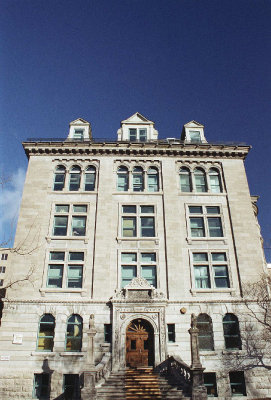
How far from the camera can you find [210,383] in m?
20.0

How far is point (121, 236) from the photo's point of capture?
2400 cm

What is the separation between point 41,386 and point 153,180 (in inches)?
659

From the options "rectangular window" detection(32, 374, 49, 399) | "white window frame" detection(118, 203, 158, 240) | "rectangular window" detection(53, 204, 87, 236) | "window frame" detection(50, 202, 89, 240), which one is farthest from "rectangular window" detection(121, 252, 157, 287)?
"rectangular window" detection(32, 374, 49, 399)

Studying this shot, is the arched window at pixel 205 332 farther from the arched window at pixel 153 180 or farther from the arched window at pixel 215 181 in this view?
the arched window at pixel 153 180

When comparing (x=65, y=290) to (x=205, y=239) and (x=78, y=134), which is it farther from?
(x=78, y=134)

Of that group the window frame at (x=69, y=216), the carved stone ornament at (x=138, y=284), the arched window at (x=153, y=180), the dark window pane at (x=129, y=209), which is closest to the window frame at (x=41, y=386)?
the carved stone ornament at (x=138, y=284)

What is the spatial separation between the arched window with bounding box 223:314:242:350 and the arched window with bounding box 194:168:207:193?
10.2 meters

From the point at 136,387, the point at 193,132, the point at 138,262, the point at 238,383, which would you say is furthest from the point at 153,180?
the point at 238,383

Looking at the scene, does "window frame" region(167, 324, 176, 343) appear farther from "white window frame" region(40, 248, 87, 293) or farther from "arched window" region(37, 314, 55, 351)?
"arched window" region(37, 314, 55, 351)

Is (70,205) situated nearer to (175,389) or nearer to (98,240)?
(98,240)

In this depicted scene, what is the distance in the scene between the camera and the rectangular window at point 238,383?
19.9 meters

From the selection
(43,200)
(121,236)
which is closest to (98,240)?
(121,236)

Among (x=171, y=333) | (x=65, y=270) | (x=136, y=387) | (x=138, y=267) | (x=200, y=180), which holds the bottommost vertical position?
(x=136, y=387)

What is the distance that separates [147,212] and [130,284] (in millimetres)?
6028
